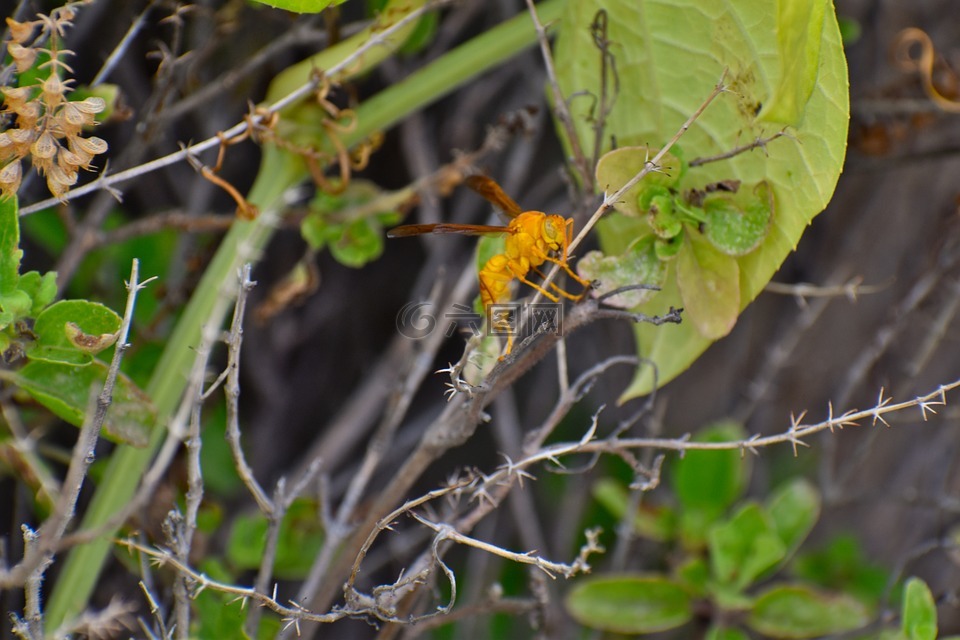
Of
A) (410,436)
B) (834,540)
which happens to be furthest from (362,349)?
(834,540)

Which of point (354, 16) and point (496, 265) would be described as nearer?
point (496, 265)

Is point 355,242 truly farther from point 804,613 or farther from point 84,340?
point 804,613

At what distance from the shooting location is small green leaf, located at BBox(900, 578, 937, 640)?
851 millimetres

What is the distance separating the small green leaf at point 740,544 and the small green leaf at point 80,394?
0.77m

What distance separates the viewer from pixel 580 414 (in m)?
1.68

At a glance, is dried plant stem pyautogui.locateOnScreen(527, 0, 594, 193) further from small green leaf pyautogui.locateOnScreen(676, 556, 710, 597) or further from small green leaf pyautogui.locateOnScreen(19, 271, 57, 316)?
small green leaf pyautogui.locateOnScreen(676, 556, 710, 597)

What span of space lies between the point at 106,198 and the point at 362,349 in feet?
2.28

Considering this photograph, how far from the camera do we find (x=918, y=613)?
0.86 m

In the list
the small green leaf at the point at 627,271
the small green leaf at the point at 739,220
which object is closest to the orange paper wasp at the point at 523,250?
the small green leaf at the point at 627,271

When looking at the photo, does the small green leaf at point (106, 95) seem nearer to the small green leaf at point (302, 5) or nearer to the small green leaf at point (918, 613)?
the small green leaf at point (302, 5)

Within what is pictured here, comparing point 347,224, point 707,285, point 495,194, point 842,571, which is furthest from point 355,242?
point 842,571

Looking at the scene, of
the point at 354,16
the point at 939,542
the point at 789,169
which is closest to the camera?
the point at 789,169

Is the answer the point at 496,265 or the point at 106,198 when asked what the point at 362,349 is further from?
the point at 496,265

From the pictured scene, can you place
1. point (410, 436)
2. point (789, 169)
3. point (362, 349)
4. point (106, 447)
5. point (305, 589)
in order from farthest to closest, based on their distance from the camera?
point (362, 349)
point (410, 436)
point (106, 447)
point (305, 589)
point (789, 169)
